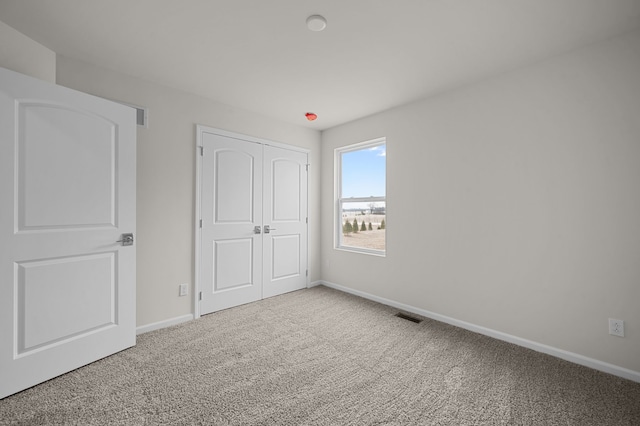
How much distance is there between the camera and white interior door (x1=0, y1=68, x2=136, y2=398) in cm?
183

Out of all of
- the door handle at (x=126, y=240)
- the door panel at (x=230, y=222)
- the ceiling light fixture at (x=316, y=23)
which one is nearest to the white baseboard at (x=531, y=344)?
the door panel at (x=230, y=222)

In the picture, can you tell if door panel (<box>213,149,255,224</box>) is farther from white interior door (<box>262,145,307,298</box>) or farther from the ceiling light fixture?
the ceiling light fixture

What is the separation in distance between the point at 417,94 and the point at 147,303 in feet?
12.0

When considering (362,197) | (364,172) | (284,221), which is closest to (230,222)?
(284,221)

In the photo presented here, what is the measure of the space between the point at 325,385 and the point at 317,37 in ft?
8.43

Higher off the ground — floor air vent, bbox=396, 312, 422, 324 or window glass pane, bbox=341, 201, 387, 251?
window glass pane, bbox=341, 201, 387, 251

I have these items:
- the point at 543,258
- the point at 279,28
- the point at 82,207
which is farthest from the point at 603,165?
the point at 82,207

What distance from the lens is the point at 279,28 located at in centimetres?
203

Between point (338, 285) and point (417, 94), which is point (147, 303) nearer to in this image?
point (338, 285)

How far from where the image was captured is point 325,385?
1944mm

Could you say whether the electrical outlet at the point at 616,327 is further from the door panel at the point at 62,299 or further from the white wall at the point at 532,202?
the door panel at the point at 62,299

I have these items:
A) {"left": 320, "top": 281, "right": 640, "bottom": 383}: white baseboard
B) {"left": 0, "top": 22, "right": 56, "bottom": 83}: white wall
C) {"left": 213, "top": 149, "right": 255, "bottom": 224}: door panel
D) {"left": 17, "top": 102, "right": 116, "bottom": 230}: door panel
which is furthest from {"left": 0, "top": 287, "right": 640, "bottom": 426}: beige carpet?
{"left": 0, "top": 22, "right": 56, "bottom": 83}: white wall

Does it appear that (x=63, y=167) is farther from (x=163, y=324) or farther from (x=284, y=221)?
(x=284, y=221)

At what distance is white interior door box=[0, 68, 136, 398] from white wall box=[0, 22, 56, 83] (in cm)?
35
